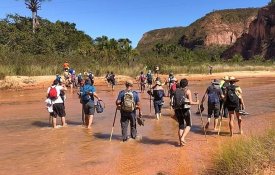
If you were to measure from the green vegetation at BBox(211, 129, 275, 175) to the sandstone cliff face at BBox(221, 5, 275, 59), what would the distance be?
102 metres

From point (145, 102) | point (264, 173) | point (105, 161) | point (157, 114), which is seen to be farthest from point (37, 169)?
point (145, 102)

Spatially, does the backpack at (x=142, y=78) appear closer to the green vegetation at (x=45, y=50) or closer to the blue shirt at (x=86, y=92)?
the green vegetation at (x=45, y=50)

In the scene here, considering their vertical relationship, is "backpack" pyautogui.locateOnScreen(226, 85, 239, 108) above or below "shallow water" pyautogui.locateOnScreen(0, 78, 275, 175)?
above

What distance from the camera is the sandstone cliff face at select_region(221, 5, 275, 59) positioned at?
110 m

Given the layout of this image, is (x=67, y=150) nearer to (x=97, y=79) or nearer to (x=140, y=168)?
(x=140, y=168)

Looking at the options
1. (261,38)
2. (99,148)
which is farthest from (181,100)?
(261,38)

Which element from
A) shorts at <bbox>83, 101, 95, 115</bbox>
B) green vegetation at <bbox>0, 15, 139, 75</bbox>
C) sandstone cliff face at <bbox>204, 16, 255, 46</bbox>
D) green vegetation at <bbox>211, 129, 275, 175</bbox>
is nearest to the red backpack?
shorts at <bbox>83, 101, 95, 115</bbox>

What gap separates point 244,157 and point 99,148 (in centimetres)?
502

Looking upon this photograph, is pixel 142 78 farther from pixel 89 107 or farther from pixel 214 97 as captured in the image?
pixel 214 97

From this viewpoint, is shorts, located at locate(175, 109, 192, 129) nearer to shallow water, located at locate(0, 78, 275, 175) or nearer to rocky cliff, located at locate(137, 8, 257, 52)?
shallow water, located at locate(0, 78, 275, 175)

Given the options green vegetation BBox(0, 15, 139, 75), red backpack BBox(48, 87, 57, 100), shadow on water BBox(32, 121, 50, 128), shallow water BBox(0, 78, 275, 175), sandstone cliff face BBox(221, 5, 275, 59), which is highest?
sandstone cliff face BBox(221, 5, 275, 59)

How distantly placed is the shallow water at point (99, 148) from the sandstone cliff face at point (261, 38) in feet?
314

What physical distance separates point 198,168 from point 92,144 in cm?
405

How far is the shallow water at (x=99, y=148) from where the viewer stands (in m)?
9.78
